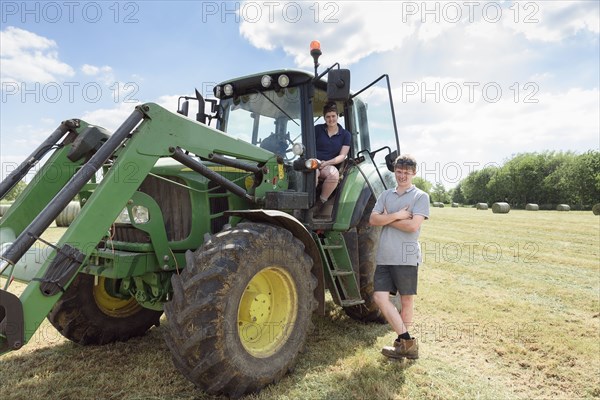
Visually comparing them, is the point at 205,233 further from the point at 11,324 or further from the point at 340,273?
the point at 11,324

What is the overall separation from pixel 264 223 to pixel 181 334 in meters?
1.12

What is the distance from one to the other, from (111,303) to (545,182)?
6366 cm

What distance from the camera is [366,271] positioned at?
483 cm

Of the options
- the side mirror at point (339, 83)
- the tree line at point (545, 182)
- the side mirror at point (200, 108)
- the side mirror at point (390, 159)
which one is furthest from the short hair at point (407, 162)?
the tree line at point (545, 182)

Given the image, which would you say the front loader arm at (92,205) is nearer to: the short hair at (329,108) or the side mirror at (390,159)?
the short hair at (329,108)

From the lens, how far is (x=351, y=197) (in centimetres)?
478

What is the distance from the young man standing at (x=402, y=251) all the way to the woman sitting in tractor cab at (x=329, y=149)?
0.83m

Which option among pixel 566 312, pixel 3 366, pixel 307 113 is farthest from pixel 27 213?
pixel 566 312

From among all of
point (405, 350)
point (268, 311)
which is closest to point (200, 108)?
point (268, 311)

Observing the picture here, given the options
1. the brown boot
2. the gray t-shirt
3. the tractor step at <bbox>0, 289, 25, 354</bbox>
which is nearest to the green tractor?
the tractor step at <bbox>0, 289, 25, 354</bbox>

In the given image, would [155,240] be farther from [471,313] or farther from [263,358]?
[471,313]

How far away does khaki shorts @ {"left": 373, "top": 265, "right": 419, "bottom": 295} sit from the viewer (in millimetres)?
3975

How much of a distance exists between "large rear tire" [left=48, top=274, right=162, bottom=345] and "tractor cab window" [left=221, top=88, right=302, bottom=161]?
215cm

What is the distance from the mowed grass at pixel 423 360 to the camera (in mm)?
3346
